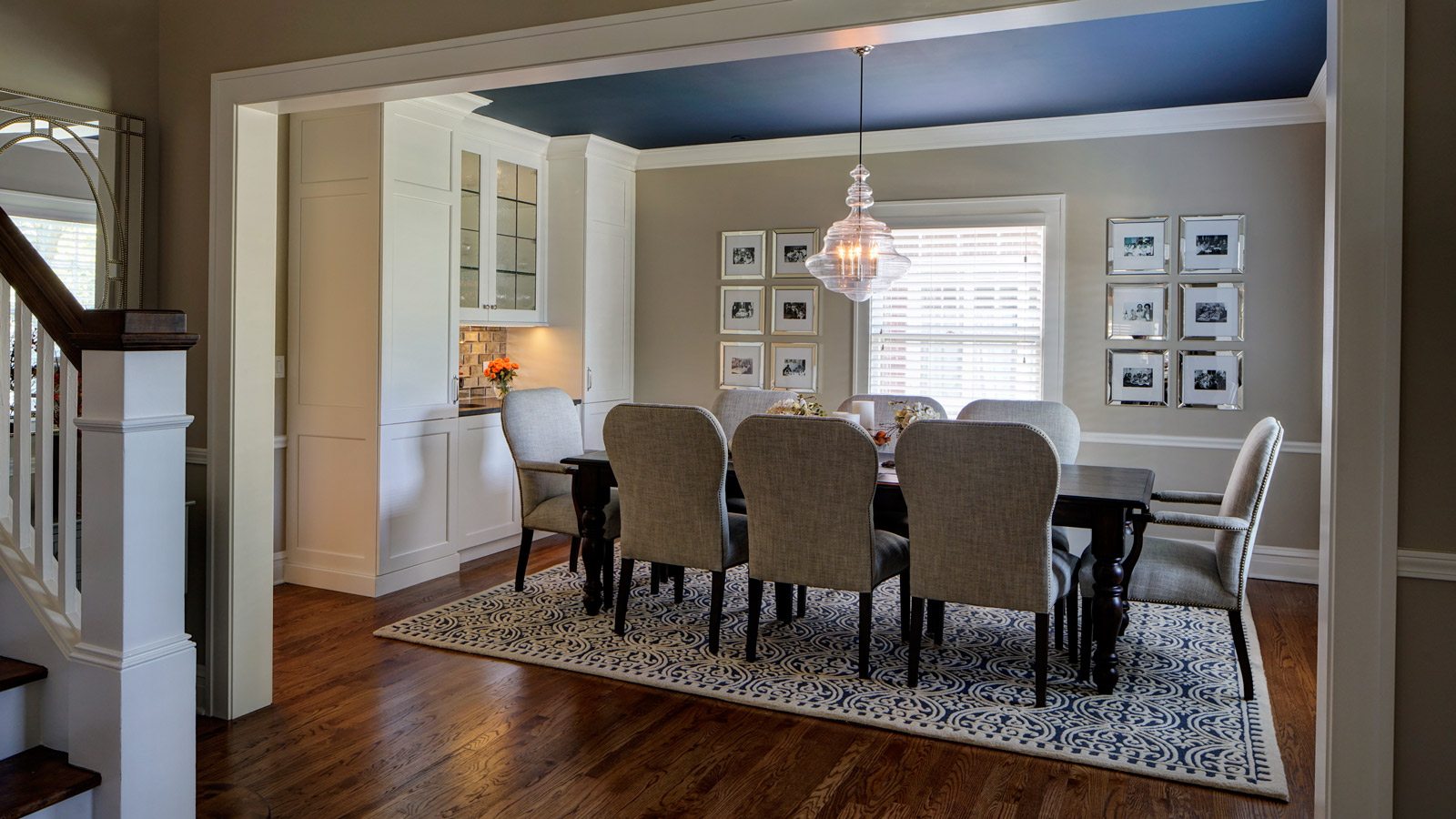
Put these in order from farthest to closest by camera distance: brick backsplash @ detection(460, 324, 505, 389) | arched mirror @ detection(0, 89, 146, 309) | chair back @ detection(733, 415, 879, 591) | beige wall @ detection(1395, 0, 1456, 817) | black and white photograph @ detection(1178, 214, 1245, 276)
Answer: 1. brick backsplash @ detection(460, 324, 505, 389)
2. black and white photograph @ detection(1178, 214, 1245, 276)
3. chair back @ detection(733, 415, 879, 591)
4. arched mirror @ detection(0, 89, 146, 309)
5. beige wall @ detection(1395, 0, 1456, 817)

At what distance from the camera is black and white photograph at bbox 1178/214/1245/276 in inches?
209

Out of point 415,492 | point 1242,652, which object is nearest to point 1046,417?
point 1242,652

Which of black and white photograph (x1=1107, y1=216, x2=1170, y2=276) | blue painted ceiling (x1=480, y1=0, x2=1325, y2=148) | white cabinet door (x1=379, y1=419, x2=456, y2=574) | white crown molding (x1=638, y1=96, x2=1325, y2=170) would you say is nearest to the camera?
blue painted ceiling (x1=480, y1=0, x2=1325, y2=148)

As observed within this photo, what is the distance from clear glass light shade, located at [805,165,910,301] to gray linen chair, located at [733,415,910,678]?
1.27 metres

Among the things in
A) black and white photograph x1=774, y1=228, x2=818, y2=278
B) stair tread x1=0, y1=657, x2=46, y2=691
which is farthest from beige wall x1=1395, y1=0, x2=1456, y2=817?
black and white photograph x1=774, y1=228, x2=818, y2=278

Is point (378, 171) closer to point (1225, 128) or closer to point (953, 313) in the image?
point (953, 313)

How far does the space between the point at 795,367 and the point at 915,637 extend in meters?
3.07

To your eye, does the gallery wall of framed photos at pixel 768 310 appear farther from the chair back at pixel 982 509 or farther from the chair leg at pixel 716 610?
the chair back at pixel 982 509

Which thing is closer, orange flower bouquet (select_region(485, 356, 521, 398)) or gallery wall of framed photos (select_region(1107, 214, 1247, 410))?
gallery wall of framed photos (select_region(1107, 214, 1247, 410))

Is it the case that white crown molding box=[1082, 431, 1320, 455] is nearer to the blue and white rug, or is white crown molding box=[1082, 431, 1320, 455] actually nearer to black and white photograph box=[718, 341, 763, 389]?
→ the blue and white rug

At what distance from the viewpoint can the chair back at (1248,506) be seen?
11.2ft

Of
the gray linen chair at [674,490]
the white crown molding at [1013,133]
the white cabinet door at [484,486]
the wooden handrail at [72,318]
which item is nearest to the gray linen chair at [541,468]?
the gray linen chair at [674,490]

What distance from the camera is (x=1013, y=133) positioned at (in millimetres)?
5699

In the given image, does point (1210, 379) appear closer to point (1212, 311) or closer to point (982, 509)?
point (1212, 311)
